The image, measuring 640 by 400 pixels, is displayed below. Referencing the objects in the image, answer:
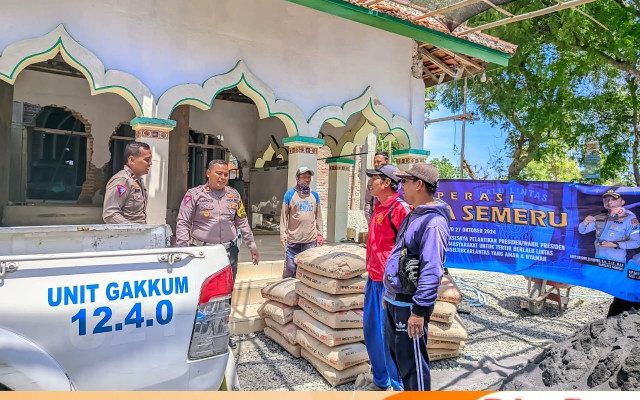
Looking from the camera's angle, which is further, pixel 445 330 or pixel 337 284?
pixel 445 330

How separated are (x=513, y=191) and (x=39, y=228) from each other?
5.74m

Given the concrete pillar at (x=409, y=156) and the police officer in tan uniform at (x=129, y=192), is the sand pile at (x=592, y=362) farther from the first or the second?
the concrete pillar at (x=409, y=156)

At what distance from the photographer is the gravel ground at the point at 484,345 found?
→ 161 inches

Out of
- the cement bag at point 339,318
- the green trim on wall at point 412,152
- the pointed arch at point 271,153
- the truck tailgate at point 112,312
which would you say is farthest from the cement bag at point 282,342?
the pointed arch at point 271,153

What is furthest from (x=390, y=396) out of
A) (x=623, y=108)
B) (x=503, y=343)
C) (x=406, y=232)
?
(x=623, y=108)

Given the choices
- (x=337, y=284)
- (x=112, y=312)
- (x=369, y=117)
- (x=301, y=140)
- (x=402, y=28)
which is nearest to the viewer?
(x=112, y=312)

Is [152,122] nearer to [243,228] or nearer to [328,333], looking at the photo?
[243,228]

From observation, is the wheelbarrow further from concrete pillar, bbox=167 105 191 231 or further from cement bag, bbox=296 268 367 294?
concrete pillar, bbox=167 105 191 231

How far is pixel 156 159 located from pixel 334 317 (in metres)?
3.47

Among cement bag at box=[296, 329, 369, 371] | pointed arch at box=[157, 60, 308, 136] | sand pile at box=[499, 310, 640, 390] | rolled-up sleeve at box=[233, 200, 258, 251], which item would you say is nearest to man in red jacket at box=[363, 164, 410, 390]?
cement bag at box=[296, 329, 369, 371]

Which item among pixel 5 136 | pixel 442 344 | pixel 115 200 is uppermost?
pixel 5 136

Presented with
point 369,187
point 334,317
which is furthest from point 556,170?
point 334,317

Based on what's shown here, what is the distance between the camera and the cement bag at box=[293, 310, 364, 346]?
4070 millimetres

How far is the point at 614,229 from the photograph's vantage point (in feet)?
17.2
